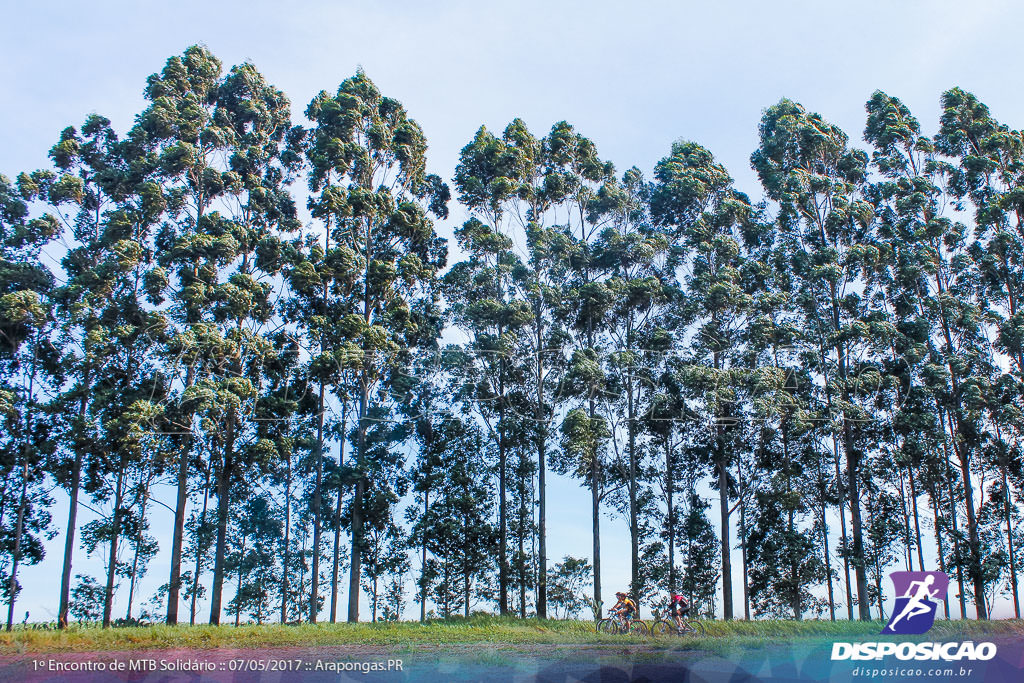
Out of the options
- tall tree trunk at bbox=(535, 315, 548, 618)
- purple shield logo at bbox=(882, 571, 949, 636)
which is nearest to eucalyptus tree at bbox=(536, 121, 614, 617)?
tall tree trunk at bbox=(535, 315, 548, 618)

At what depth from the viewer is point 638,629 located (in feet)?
73.7

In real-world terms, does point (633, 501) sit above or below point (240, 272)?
below

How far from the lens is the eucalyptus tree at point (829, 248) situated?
29.6 meters

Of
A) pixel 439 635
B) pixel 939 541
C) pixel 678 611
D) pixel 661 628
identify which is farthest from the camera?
pixel 939 541

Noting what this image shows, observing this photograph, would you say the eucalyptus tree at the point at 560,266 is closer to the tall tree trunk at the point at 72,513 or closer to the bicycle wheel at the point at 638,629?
the bicycle wheel at the point at 638,629

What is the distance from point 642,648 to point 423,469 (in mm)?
12415

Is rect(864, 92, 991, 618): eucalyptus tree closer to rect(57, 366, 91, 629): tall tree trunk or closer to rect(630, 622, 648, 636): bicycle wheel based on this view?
rect(630, 622, 648, 636): bicycle wheel

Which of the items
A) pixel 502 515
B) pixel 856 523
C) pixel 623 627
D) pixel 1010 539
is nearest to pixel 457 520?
pixel 502 515

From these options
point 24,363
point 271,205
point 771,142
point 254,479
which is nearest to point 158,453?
point 254,479

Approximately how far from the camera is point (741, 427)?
29500 millimetres

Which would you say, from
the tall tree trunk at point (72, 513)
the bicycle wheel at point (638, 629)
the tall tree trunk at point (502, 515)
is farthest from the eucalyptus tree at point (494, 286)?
the tall tree trunk at point (72, 513)

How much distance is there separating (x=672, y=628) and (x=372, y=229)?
1861 centimetres

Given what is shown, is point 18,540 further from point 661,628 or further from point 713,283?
point 713,283

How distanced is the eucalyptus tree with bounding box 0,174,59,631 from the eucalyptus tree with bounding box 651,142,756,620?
23825 mm
